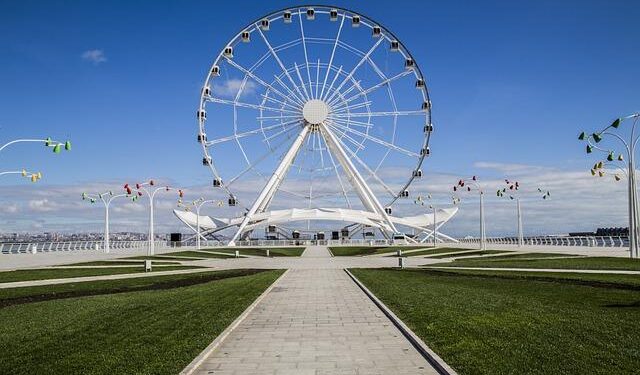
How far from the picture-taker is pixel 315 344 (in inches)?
424

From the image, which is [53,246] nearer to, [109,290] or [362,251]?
[362,251]

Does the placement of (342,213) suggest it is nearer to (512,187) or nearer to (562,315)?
(512,187)

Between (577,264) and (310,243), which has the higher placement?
(310,243)

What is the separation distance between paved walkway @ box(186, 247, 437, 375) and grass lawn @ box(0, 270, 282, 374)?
2.17 ft

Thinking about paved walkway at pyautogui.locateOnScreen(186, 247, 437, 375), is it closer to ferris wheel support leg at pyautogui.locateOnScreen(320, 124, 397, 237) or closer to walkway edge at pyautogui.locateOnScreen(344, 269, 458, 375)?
walkway edge at pyautogui.locateOnScreen(344, 269, 458, 375)

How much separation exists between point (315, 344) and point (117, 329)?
457cm

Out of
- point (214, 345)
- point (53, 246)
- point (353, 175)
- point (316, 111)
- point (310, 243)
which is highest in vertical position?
point (316, 111)

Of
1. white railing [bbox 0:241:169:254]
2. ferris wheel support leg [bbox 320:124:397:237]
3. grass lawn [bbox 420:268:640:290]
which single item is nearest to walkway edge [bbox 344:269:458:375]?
grass lawn [bbox 420:268:640:290]

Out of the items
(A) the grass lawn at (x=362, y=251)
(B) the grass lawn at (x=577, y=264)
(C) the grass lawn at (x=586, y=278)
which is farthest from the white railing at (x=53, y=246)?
(C) the grass lawn at (x=586, y=278)

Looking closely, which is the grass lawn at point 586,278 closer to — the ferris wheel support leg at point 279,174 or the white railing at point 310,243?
the ferris wheel support leg at point 279,174

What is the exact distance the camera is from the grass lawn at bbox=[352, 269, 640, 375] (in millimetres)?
8883

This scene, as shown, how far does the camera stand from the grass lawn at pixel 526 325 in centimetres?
888

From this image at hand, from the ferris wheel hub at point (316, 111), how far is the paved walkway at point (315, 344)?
4762 cm

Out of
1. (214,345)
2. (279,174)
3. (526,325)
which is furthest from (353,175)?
(214,345)
